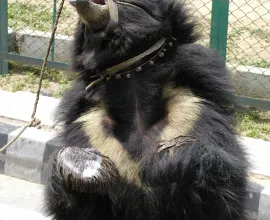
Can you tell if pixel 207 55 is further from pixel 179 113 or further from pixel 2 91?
pixel 2 91

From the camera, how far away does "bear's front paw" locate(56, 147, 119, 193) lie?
2.97m

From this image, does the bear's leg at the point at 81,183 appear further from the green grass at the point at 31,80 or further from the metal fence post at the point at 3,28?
the metal fence post at the point at 3,28

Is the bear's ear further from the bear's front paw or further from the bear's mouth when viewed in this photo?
the bear's front paw

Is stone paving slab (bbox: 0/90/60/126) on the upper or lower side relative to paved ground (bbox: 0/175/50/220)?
upper

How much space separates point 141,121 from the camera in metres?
3.27

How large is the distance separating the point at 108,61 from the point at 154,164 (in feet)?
2.04

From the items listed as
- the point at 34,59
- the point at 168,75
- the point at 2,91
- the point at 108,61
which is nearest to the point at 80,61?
the point at 108,61

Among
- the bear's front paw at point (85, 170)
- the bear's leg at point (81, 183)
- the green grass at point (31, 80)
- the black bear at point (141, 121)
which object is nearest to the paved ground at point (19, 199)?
the black bear at point (141, 121)

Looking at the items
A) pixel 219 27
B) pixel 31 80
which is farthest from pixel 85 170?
pixel 31 80

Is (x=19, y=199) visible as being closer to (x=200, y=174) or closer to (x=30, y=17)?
(x=200, y=174)

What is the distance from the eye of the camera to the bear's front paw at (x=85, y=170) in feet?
9.76

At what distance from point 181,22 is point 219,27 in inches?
79.8

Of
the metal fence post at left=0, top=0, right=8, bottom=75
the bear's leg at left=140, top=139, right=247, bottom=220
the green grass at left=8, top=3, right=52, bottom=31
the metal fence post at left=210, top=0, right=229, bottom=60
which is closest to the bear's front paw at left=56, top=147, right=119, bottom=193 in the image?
the bear's leg at left=140, top=139, right=247, bottom=220

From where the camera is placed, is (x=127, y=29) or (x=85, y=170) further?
(x=127, y=29)
